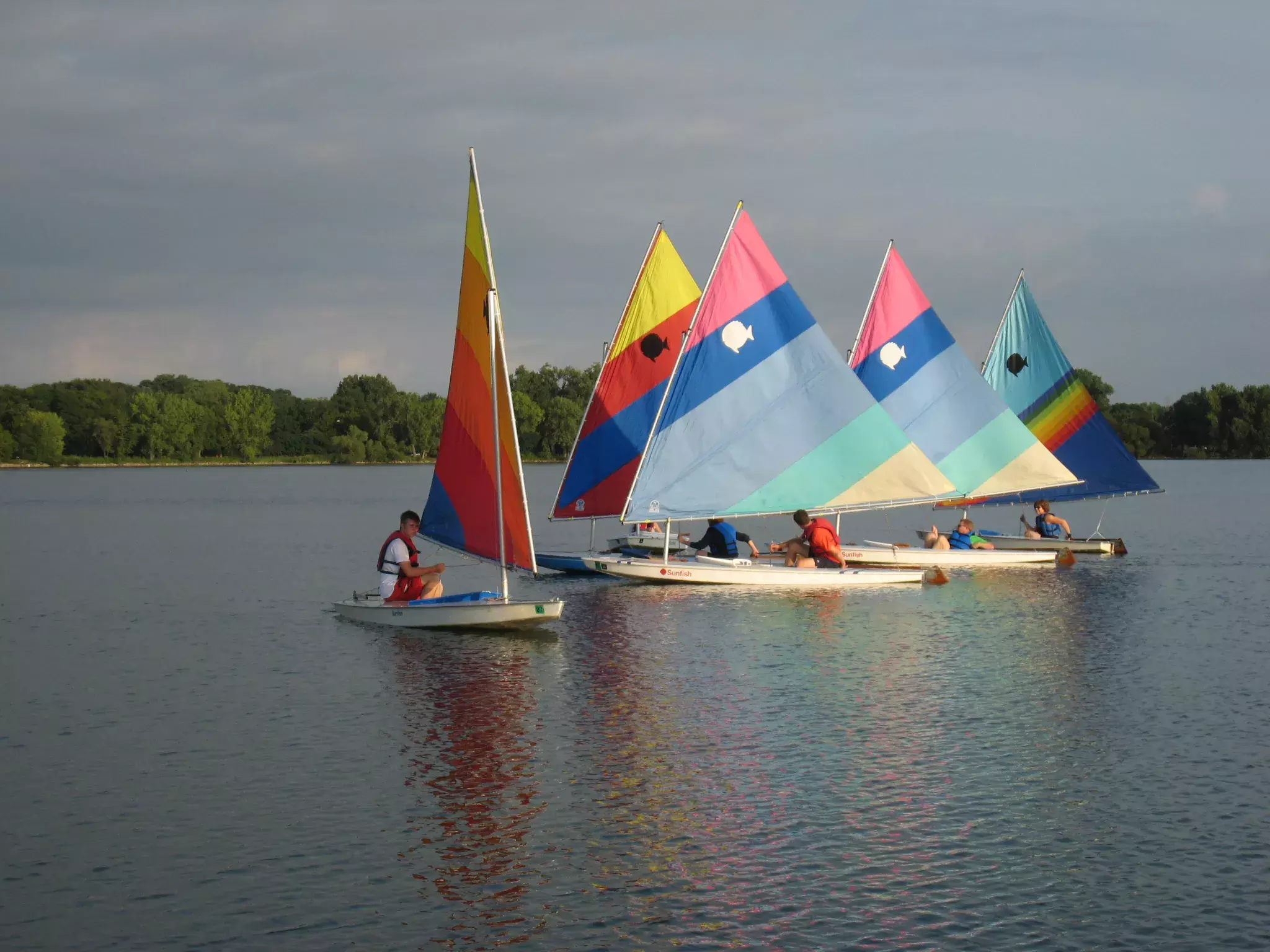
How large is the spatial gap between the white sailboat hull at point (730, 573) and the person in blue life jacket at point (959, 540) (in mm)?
6706

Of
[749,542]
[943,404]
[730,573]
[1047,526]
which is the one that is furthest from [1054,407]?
[730,573]

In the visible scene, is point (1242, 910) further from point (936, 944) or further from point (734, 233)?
point (734, 233)

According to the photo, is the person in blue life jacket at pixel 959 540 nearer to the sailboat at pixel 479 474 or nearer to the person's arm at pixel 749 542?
the person's arm at pixel 749 542

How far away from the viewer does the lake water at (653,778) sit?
13.3 m

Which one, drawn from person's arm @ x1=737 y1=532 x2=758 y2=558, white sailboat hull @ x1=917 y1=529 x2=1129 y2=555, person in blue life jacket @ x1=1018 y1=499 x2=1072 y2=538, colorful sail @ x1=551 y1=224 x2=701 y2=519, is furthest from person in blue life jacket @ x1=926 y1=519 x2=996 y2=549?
colorful sail @ x1=551 y1=224 x2=701 y2=519

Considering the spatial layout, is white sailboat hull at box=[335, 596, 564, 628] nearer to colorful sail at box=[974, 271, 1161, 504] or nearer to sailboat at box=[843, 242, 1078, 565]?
sailboat at box=[843, 242, 1078, 565]

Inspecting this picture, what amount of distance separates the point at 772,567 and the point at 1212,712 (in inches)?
667

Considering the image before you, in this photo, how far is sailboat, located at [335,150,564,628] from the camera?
1131 inches

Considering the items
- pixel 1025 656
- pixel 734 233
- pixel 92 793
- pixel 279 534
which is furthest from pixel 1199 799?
pixel 279 534

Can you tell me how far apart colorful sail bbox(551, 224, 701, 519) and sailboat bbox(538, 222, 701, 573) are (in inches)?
0.7

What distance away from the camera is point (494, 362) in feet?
93.2

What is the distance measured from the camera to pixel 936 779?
59.3 feet

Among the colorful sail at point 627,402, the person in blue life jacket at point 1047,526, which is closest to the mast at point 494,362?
the colorful sail at point 627,402

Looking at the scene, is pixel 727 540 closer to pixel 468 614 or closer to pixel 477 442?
pixel 477 442
